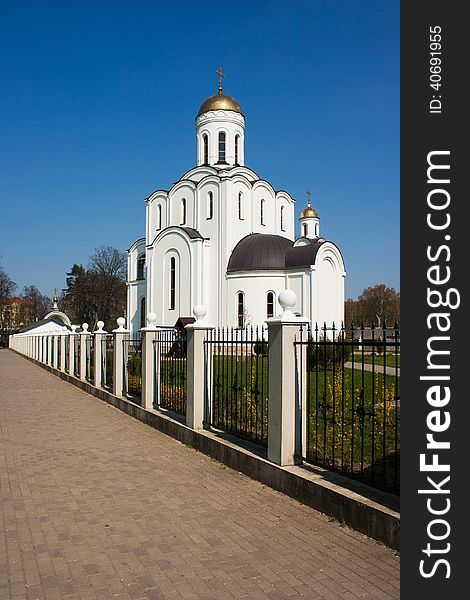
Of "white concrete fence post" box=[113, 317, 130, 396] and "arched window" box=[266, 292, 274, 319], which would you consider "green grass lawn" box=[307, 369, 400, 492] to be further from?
"arched window" box=[266, 292, 274, 319]

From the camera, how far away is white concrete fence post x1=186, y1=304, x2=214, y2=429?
27.1 ft

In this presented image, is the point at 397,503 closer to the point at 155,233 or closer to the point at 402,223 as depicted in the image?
the point at 402,223

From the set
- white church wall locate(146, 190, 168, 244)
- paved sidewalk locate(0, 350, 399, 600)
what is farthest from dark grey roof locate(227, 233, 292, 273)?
paved sidewalk locate(0, 350, 399, 600)

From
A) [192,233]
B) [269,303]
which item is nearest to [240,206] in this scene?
[192,233]

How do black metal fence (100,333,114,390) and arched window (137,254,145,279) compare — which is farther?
arched window (137,254,145,279)

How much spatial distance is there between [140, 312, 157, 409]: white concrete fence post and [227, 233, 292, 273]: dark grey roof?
77.9 feet

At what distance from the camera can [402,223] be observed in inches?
148

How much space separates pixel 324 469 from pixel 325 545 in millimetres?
1361

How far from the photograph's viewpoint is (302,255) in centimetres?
3431

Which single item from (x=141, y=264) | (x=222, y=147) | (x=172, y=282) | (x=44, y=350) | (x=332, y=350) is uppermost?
(x=222, y=147)

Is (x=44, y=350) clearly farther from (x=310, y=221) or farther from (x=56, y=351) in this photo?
(x=310, y=221)

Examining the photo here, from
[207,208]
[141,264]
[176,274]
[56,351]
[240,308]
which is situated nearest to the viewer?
[56,351]

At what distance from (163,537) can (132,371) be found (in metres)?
8.49

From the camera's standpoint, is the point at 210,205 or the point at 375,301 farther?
the point at 375,301
